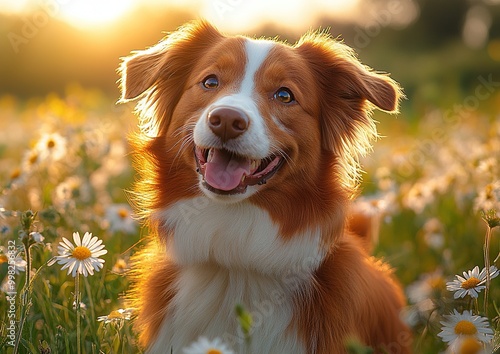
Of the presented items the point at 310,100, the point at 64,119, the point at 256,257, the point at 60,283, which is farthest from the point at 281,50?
the point at 64,119

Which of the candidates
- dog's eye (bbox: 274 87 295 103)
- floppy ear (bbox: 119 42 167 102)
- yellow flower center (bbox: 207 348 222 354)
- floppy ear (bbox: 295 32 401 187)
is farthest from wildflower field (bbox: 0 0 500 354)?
dog's eye (bbox: 274 87 295 103)

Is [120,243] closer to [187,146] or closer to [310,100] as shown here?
[187,146]

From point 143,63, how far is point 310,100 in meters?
1.13

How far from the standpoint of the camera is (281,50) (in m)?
3.81

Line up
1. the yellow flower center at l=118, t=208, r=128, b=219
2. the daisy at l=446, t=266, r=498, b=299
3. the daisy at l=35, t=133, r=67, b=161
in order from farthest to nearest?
the daisy at l=35, t=133, r=67, b=161 → the yellow flower center at l=118, t=208, r=128, b=219 → the daisy at l=446, t=266, r=498, b=299

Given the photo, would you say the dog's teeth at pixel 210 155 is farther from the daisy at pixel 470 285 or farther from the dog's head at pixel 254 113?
the daisy at pixel 470 285

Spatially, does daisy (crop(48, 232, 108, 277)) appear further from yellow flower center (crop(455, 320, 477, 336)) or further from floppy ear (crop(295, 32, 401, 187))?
yellow flower center (crop(455, 320, 477, 336))

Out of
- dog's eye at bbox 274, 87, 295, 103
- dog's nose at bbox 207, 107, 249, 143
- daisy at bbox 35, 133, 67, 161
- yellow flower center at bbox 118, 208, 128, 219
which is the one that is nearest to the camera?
dog's nose at bbox 207, 107, 249, 143

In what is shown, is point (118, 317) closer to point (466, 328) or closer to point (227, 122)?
point (227, 122)

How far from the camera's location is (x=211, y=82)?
12.4 ft

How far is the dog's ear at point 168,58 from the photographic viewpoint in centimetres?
398

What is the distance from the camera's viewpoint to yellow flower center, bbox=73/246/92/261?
3.03 m

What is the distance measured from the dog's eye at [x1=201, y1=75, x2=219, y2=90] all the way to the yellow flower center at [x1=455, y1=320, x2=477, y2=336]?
1.90m

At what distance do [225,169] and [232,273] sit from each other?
611 mm
